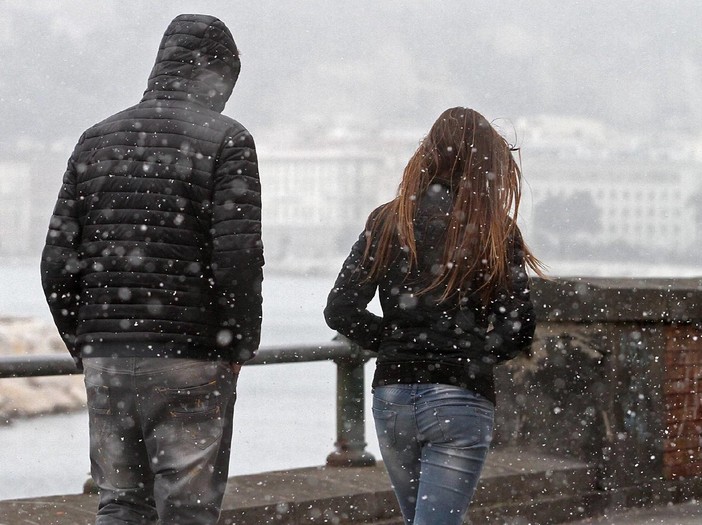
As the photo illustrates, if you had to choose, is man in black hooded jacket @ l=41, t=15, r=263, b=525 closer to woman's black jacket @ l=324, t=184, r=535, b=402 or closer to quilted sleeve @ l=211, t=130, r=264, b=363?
quilted sleeve @ l=211, t=130, r=264, b=363

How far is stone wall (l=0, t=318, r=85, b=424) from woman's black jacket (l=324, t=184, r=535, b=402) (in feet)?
193

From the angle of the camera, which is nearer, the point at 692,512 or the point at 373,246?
the point at 373,246

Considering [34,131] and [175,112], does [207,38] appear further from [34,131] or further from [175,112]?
[34,131]

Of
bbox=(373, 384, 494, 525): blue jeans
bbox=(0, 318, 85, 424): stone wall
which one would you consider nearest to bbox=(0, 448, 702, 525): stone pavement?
bbox=(373, 384, 494, 525): blue jeans

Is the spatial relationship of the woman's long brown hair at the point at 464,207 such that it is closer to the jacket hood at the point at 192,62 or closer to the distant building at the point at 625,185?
the jacket hood at the point at 192,62

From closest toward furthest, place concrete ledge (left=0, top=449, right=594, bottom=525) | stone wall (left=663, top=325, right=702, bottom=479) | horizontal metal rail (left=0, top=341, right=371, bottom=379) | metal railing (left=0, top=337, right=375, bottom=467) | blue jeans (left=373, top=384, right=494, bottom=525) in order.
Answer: blue jeans (left=373, top=384, right=494, bottom=525) < horizontal metal rail (left=0, top=341, right=371, bottom=379) < concrete ledge (left=0, top=449, right=594, bottom=525) < metal railing (left=0, top=337, right=375, bottom=467) < stone wall (left=663, top=325, right=702, bottom=479)

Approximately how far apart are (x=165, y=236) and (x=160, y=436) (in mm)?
560

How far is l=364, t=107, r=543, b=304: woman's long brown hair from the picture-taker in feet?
9.95

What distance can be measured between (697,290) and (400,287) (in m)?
3.61

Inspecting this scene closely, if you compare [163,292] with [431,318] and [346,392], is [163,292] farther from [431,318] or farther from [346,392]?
[346,392]

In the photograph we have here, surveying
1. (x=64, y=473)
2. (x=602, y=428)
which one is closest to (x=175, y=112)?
(x=602, y=428)

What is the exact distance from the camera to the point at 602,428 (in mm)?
5996

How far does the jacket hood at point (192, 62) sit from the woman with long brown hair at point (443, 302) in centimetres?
63

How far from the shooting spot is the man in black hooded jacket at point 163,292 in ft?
9.94
